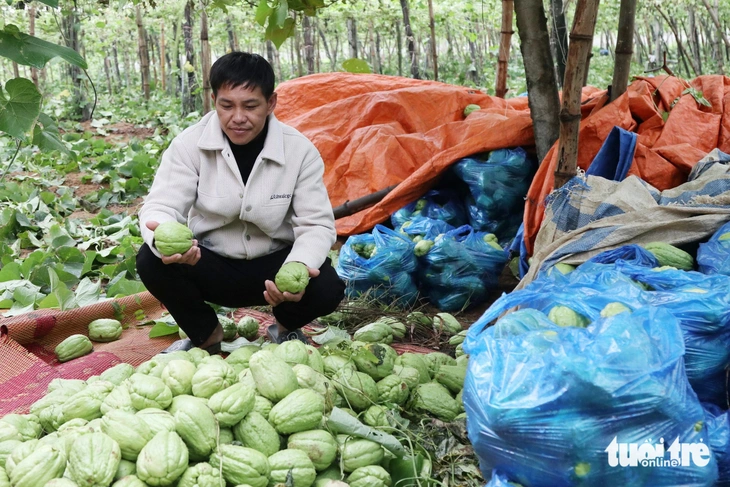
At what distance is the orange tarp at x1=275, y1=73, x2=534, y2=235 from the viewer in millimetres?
4379

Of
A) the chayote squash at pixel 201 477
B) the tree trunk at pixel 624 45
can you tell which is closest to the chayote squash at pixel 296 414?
the chayote squash at pixel 201 477

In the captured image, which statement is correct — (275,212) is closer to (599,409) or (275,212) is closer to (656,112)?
(599,409)

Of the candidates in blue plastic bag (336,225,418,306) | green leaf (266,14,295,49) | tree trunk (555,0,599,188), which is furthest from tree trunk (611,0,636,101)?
green leaf (266,14,295,49)

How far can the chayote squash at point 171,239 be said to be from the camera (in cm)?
267

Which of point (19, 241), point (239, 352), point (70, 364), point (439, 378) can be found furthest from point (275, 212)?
point (19, 241)

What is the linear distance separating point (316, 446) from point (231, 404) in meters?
0.27

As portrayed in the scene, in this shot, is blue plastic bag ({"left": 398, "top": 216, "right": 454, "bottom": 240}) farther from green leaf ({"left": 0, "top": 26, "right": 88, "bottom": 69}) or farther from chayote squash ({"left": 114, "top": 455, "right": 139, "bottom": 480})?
chayote squash ({"left": 114, "top": 455, "right": 139, "bottom": 480})

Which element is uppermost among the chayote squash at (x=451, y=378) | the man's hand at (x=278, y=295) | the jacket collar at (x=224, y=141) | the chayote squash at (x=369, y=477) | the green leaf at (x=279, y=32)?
the green leaf at (x=279, y=32)

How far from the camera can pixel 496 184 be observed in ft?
13.9

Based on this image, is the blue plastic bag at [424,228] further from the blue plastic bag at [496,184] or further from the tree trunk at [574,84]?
the tree trunk at [574,84]

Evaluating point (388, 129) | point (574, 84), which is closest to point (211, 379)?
point (574, 84)

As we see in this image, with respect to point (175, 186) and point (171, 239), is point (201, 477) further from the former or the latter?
point (175, 186)

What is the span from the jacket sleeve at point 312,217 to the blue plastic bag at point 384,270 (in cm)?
94

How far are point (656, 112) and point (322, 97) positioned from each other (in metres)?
A: 2.47
